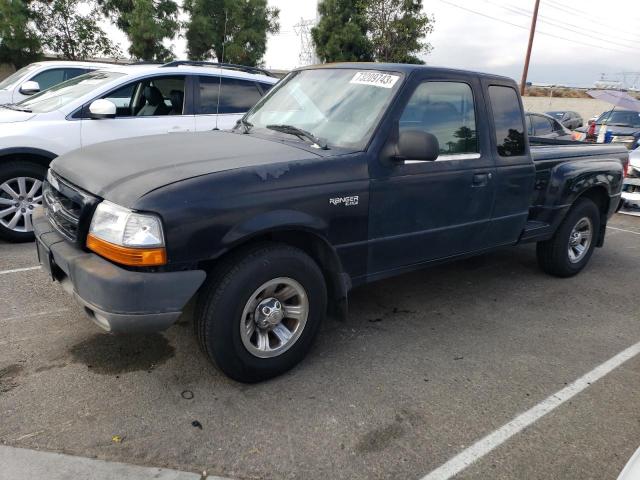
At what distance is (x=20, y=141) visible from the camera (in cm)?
511

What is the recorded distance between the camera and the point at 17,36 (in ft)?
52.8

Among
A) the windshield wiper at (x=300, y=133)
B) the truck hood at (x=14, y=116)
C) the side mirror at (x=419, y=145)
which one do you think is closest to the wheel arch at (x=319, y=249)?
the windshield wiper at (x=300, y=133)

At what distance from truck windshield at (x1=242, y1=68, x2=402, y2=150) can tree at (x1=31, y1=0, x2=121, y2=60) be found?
16.6 meters

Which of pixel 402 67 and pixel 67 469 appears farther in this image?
pixel 402 67

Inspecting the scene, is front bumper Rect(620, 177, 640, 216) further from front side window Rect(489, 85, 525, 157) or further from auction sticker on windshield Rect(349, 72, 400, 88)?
auction sticker on windshield Rect(349, 72, 400, 88)

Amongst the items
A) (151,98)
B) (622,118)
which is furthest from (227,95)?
(622,118)

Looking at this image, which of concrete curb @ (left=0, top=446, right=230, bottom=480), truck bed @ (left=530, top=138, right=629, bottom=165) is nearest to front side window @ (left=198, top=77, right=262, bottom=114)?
truck bed @ (left=530, top=138, right=629, bottom=165)

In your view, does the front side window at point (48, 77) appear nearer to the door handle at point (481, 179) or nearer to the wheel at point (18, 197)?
the wheel at point (18, 197)

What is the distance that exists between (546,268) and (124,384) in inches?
167

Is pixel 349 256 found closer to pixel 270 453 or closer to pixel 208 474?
pixel 270 453

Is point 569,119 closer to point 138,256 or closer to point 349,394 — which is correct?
point 349,394

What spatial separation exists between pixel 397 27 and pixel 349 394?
1981 centimetres

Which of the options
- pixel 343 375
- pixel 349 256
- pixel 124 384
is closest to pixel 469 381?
pixel 343 375

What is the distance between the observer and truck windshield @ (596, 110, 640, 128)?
16616 millimetres
